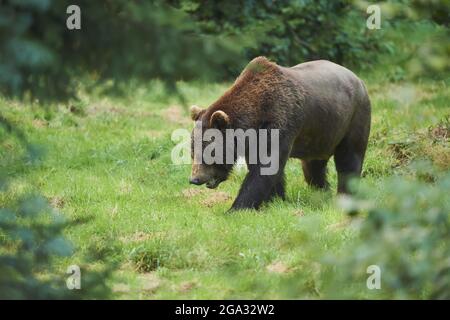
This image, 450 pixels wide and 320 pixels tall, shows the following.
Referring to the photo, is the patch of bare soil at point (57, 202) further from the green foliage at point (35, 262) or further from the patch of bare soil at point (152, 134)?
the green foliage at point (35, 262)

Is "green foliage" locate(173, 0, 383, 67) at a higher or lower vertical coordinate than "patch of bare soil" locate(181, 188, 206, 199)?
higher

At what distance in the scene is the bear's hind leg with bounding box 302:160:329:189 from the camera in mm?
10484

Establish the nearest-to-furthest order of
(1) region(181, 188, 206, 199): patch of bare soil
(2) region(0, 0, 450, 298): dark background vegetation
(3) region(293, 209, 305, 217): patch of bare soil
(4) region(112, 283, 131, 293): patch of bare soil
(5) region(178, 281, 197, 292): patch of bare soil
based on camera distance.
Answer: (2) region(0, 0, 450, 298): dark background vegetation, (4) region(112, 283, 131, 293): patch of bare soil, (5) region(178, 281, 197, 292): patch of bare soil, (3) region(293, 209, 305, 217): patch of bare soil, (1) region(181, 188, 206, 199): patch of bare soil

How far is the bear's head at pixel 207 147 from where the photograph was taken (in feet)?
31.0

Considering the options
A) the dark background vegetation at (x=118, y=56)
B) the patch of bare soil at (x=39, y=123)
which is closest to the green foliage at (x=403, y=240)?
the dark background vegetation at (x=118, y=56)

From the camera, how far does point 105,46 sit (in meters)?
3.43

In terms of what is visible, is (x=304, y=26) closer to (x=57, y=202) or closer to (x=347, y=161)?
(x=347, y=161)

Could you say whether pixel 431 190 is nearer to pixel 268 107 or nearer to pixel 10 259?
pixel 10 259

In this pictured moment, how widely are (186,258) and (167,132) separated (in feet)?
20.8

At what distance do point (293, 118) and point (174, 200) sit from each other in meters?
1.86

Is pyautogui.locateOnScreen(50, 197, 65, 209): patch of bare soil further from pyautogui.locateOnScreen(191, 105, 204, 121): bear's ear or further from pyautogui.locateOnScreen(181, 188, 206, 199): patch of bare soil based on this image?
pyautogui.locateOnScreen(191, 105, 204, 121): bear's ear

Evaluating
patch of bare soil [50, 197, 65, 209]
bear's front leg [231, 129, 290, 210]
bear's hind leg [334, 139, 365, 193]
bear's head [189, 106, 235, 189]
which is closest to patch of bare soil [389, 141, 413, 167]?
bear's hind leg [334, 139, 365, 193]

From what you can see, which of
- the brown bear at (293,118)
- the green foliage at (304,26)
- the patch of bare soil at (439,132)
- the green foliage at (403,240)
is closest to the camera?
the green foliage at (403,240)
